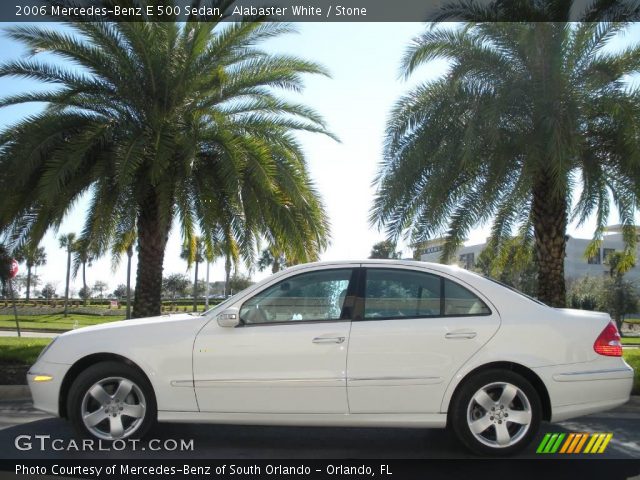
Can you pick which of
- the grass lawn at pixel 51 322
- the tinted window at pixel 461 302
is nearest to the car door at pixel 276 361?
the tinted window at pixel 461 302

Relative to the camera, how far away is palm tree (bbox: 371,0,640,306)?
10297 millimetres

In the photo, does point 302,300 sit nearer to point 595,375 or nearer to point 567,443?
point 595,375

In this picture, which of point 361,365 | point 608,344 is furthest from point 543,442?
point 361,365

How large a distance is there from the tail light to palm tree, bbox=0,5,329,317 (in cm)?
661

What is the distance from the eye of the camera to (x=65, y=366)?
525cm

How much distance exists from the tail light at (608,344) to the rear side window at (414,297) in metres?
0.93

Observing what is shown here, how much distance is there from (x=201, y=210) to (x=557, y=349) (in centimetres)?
792

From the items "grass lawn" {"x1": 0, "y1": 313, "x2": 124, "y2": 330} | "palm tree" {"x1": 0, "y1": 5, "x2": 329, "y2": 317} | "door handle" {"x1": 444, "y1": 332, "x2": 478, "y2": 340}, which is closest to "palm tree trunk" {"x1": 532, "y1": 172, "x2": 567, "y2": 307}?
"palm tree" {"x1": 0, "y1": 5, "x2": 329, "y2": 317}

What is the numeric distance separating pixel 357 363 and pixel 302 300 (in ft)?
2.39

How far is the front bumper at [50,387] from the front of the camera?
524cm

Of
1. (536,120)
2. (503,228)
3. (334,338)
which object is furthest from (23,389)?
(503,228)

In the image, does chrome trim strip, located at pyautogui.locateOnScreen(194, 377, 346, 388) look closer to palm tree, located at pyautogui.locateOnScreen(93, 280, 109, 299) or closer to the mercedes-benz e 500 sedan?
the mercedes-benz e 500 sedan

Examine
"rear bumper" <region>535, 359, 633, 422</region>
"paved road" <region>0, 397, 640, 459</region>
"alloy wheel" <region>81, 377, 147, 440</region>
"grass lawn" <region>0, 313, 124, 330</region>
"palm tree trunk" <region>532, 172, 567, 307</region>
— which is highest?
"palm tree trunk" <region>532, 172, 567, 307</region>

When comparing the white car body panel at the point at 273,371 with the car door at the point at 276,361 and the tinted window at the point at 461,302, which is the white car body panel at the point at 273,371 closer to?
the car door at the point at 276,361
